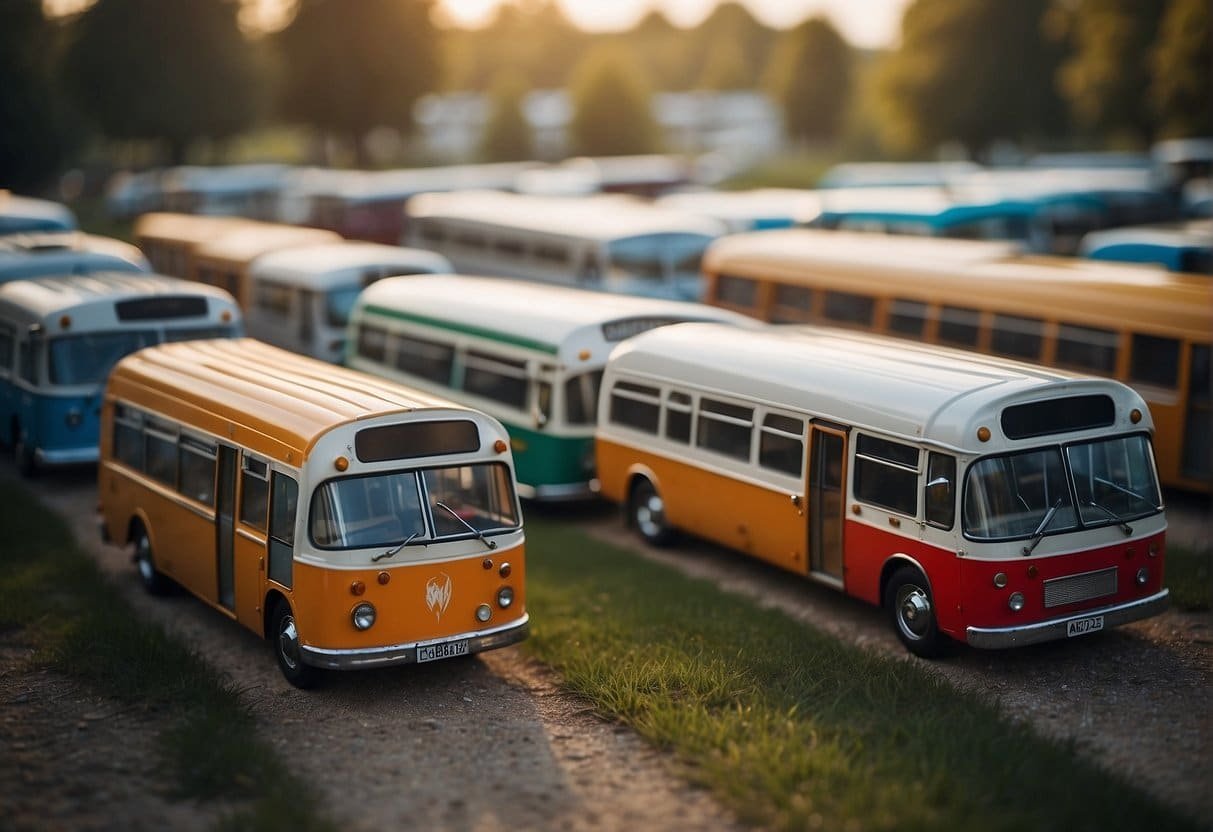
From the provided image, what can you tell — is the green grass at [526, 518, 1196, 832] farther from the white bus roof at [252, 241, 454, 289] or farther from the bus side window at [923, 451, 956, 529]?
the white bus roof at [252, 241, 454, 289]

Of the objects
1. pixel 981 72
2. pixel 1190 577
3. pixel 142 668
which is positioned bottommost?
pixel 142 668

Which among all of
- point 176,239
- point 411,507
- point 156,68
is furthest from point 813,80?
point 411,507

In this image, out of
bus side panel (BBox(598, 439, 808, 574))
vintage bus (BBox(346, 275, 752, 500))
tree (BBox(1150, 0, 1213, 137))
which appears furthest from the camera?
tree (BBox(1150, 0, 1213, 137))

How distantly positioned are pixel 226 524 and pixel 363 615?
82.5 inches

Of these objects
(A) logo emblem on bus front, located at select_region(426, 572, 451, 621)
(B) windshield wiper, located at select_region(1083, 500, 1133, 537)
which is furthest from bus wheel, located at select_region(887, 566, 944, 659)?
(A) logo emblem on bus front, located at select_region(426, 572, 451, 621)

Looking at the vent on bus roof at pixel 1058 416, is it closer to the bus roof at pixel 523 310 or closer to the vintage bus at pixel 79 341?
the bus roof at pixel 523 310

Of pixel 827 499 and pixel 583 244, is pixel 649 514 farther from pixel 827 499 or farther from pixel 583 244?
pixel 583 244

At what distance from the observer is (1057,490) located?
35.2 feet

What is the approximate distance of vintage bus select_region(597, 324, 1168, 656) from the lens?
10.6 metres

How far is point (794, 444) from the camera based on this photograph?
12680 millimetres

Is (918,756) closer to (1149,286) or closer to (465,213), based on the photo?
(1149,286)

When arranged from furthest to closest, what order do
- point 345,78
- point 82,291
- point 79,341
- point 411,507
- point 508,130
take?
point 508,130 → point 345,78 → point 82,291 → point 79,341 → point 411,507

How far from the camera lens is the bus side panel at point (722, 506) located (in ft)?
42.3

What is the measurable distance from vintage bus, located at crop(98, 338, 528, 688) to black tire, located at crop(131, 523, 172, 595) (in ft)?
4.73
